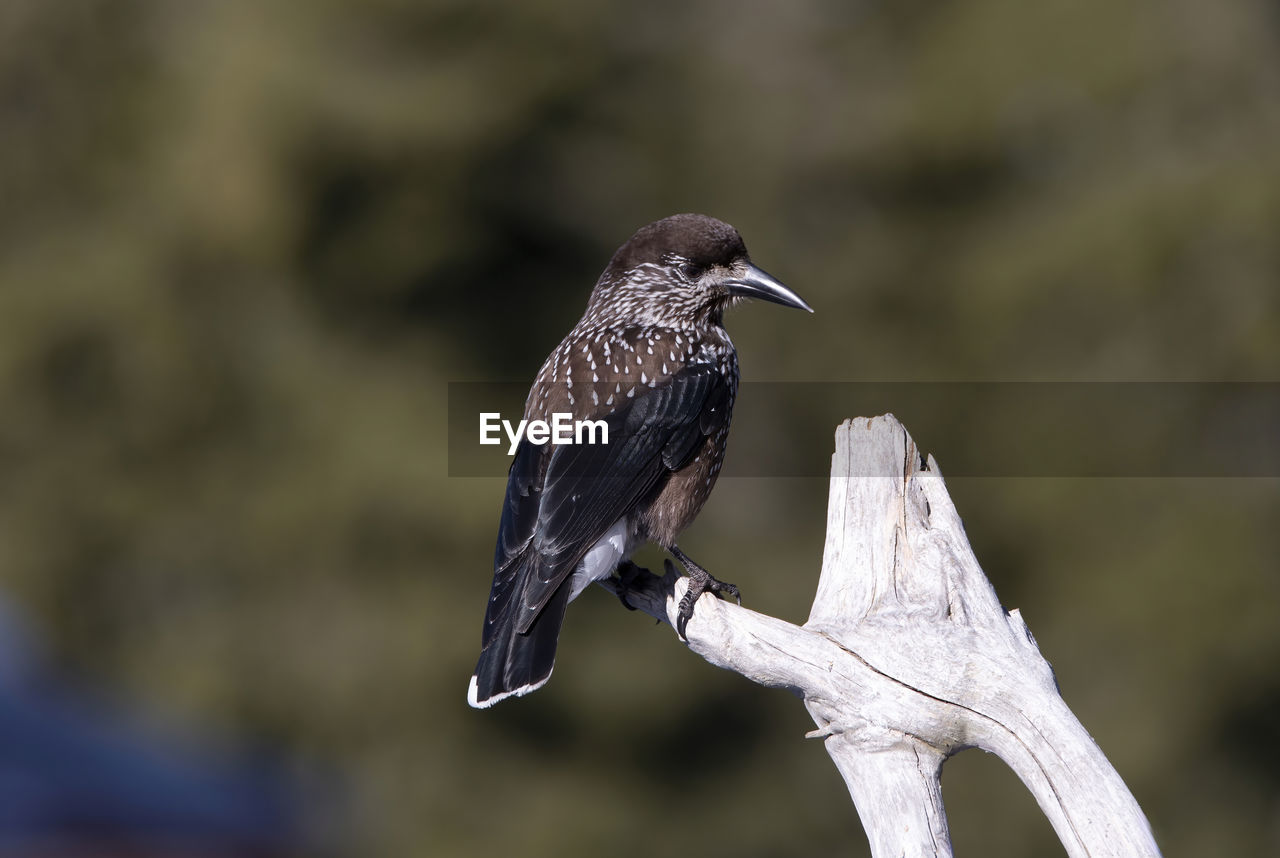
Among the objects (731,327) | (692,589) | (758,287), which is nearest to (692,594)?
(692,589)

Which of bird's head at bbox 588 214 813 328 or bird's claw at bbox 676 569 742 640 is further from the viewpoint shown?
bird's head at bbox 588 214 813 328

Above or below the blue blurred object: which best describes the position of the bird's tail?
above

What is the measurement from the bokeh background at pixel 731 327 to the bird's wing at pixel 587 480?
488 centimetres

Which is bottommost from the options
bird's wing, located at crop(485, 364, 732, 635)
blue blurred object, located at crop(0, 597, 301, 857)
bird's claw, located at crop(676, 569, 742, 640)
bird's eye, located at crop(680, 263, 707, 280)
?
blue blurred object, located at crop(0, 597, 301, 857)

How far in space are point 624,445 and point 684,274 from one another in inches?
28.2

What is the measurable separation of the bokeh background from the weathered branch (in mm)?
5181

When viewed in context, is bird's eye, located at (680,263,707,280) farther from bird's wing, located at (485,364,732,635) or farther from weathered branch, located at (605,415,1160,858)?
weathered branch, located at (605,415,1160,858)

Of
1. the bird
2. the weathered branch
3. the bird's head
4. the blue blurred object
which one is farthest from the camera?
the blue blurred object

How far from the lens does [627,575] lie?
13.4 feet

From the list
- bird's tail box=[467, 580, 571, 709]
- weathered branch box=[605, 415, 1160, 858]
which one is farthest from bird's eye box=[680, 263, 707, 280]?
bird's tail box=[467, 580, 571, 709]

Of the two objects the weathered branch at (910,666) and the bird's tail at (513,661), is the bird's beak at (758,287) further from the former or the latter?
the bird's tail at (513,661)

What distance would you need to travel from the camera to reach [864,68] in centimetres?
991

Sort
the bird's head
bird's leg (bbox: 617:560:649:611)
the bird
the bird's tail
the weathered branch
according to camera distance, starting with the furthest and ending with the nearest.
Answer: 1. the bird's head
2. bird's leg (bbox: 617:560:649:611)
3. the bird
4. the bird's tail
5. the weathered branch

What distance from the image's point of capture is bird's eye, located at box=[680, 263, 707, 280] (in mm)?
4258
